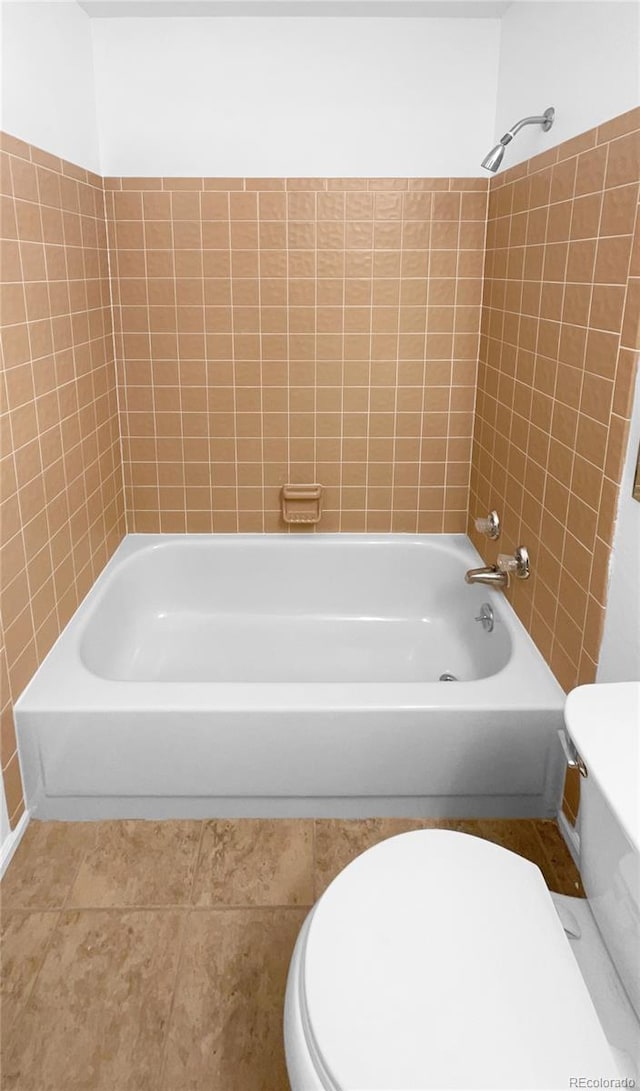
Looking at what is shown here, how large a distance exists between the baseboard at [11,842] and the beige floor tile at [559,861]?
1265 mm

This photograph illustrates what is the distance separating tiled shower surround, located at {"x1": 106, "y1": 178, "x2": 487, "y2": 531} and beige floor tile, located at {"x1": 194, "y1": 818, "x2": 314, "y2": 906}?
127 centimetres

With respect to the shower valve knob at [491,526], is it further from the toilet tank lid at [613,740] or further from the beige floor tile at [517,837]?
the toilet tank lid at [613,740]

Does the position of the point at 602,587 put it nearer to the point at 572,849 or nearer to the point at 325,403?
the point at 572,849

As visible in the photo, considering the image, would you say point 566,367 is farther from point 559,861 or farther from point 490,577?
point 559,861

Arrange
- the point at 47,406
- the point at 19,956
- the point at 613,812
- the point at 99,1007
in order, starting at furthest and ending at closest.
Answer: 1. the point at 47,406
2. the point at 19,956
3. the point at 99,1007
4. the point at 613,812

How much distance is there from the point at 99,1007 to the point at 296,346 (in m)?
2.06

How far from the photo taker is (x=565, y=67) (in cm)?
183

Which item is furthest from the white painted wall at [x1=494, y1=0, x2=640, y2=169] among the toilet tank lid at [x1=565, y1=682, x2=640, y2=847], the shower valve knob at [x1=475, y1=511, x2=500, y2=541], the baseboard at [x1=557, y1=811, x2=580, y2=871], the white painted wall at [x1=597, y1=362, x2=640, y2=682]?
the baseboard at [x1=557, y1=811, x2=580, y2=871]

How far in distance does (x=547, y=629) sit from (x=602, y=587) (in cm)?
37

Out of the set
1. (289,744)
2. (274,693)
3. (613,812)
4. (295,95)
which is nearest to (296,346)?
(295,95)

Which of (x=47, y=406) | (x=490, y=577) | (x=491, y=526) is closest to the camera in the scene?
(x=47, y=406)

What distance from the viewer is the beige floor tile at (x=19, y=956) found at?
4.72ft

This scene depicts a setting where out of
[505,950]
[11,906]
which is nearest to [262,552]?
[11,906]

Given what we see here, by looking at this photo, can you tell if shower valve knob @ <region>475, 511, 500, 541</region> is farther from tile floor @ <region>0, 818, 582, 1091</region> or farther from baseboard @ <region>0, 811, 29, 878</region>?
baseboard @ <region>0, 811, 29, 878</region>
